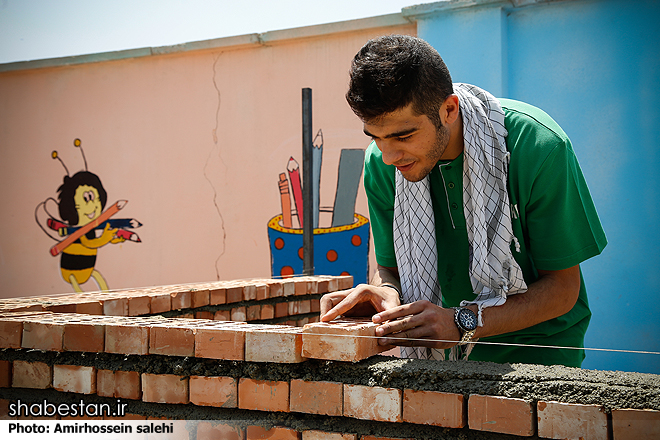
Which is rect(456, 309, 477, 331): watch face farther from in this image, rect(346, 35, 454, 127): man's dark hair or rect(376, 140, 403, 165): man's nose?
rect(346, 35, 454, 127): man's dark hair

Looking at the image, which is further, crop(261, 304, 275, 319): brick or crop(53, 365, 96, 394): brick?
crop(261, 304, 275, 319): brick

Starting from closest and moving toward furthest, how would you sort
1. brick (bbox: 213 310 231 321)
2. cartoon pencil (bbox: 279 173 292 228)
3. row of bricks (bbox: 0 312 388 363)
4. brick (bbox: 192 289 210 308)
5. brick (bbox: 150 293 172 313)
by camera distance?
row of bricks (bbox: 0 312 388 363) → brick (bbox: 150 293 172 313) → brick (bbox: 192 289 210 308) → brick (bbox: 213 310 231 321) → cartoon pencil (bbox: 279 173 292 228)

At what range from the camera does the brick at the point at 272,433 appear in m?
1.55

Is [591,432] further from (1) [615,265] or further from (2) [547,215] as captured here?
(1) [615,265]

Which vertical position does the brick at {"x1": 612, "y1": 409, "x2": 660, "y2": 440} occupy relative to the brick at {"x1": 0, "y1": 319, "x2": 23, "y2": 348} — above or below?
below

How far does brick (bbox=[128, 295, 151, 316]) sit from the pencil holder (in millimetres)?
3952

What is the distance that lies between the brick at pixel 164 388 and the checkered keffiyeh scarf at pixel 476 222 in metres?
0.88

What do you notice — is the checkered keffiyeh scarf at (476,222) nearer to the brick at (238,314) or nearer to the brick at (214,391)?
the brick at (214,391)

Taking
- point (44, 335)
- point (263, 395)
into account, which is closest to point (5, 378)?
point (44, 335)

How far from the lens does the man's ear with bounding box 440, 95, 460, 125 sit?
6.45ft

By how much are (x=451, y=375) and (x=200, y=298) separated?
178 cm

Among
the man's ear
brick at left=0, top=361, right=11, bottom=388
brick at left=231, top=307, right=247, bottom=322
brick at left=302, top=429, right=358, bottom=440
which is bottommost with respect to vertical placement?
brick at left=302, top=429, right=358, bottom=440

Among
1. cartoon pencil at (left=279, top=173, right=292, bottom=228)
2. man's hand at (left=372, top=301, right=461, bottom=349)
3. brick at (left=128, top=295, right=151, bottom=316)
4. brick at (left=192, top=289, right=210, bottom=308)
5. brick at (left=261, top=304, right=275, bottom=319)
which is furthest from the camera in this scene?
cartoon pencil at (left=279, top=173, right=292, bottom=228)

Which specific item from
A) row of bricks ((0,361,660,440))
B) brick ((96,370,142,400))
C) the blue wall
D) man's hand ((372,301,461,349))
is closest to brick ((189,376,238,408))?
row of bricks ((0,361,660,440))
